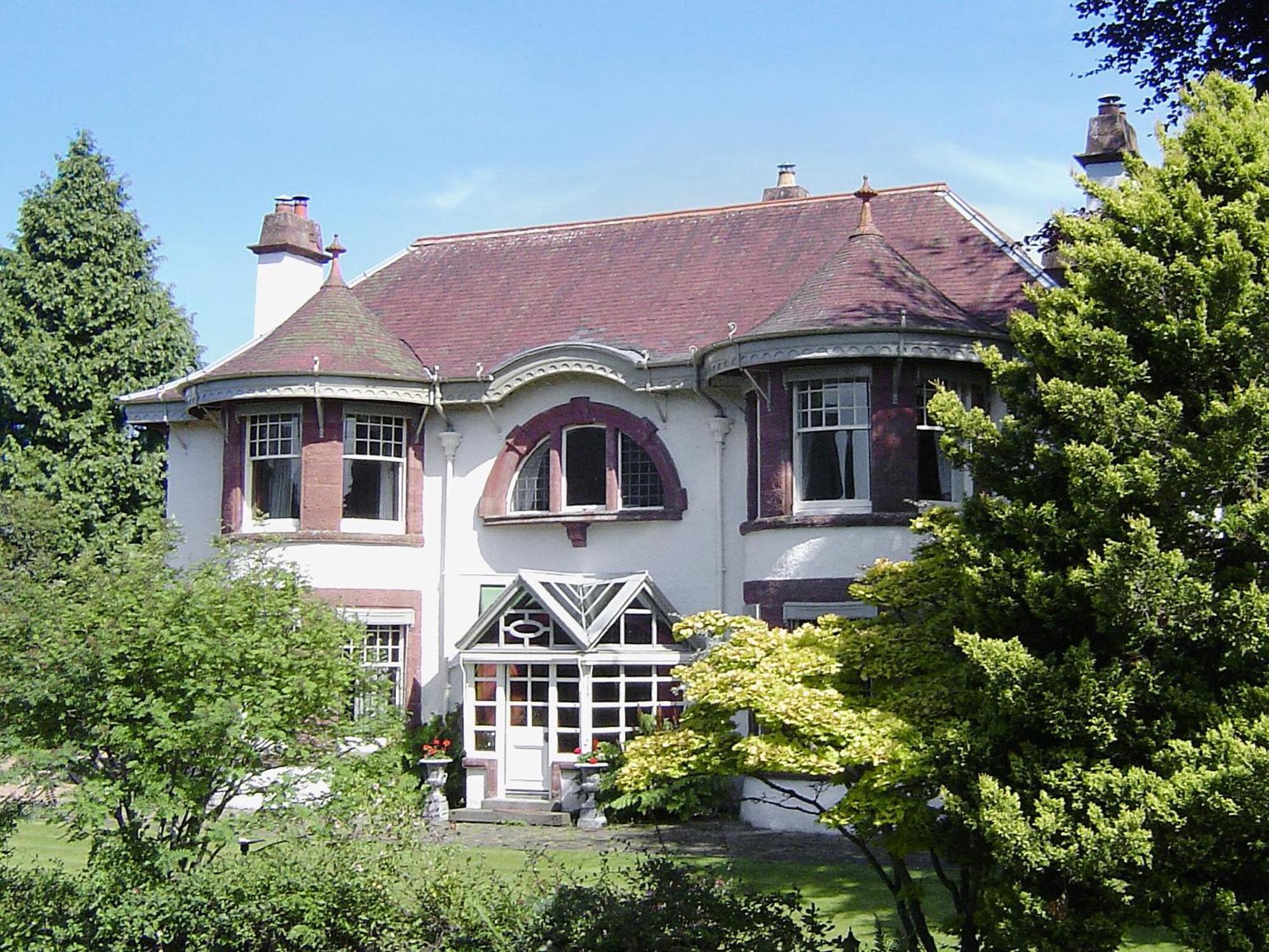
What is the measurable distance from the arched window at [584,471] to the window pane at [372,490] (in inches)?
59.3

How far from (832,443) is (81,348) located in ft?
62.8

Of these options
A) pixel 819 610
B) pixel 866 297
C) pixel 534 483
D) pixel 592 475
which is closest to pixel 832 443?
pixel 866 297

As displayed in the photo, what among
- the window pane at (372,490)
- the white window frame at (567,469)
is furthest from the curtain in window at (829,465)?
the window pane at (372,490)

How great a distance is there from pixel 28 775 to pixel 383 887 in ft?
9.79

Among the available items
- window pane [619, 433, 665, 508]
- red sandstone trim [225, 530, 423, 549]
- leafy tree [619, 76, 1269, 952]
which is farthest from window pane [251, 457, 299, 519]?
leafy tree [619, 76, 1269, 952]

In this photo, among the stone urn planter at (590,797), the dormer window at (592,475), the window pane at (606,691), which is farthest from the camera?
the dormer window at (592,475)

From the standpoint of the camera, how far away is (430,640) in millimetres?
23156

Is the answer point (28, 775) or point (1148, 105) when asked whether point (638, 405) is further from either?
point (28, 775)

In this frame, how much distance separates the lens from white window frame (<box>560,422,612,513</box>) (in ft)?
73.4

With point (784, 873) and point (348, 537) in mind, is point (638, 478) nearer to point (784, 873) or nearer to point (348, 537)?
point (348, 537)

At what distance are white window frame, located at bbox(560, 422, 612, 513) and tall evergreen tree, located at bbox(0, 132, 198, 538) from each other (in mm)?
12712

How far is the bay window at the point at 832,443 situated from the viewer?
1983cm

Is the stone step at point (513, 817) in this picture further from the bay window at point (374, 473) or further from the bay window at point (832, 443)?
the bay window at point (832, 443)

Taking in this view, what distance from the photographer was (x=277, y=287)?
26.0 metres
